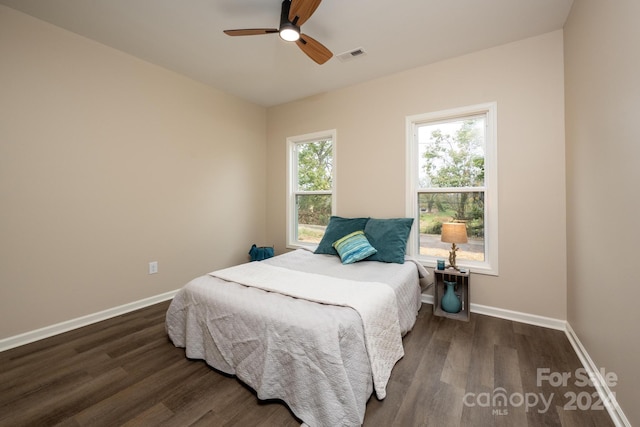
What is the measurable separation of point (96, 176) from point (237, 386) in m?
2.35

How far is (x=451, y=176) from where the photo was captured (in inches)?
114

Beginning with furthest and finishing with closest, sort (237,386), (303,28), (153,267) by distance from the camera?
1. (153,267)
2. (303,28)
3. (237,386)

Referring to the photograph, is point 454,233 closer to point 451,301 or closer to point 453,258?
point 453,258

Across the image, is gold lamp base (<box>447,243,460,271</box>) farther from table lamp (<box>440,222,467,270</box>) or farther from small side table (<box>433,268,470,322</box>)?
table lamp (<box>440,222,467,270</box>)

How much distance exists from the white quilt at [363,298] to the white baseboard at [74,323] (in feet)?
4.44

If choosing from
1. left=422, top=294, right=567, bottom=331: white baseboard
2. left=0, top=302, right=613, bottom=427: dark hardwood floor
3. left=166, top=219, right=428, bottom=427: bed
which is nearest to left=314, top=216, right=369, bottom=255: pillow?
left=166, top=219, right=428, bottom=427: bed

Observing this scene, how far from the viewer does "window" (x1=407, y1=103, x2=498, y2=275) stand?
2656 mm

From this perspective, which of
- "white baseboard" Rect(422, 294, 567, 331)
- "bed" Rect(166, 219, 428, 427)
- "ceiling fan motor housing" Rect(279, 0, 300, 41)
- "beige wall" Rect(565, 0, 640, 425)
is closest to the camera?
"beige wall" Rect(565, 0, 640, 425)

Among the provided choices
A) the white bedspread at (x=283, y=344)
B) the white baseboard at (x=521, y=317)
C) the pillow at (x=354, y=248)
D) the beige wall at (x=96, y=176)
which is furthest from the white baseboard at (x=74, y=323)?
the white baseboard at (x=521, y=317)

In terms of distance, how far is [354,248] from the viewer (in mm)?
2760

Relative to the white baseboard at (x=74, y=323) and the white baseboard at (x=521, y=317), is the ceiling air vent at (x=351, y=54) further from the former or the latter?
the white baseboard at (x=74, y=323)

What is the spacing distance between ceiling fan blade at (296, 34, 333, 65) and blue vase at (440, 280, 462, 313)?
2442 mm

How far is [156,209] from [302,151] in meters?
2.14

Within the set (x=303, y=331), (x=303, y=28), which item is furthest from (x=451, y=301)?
(x=303, y=28)
